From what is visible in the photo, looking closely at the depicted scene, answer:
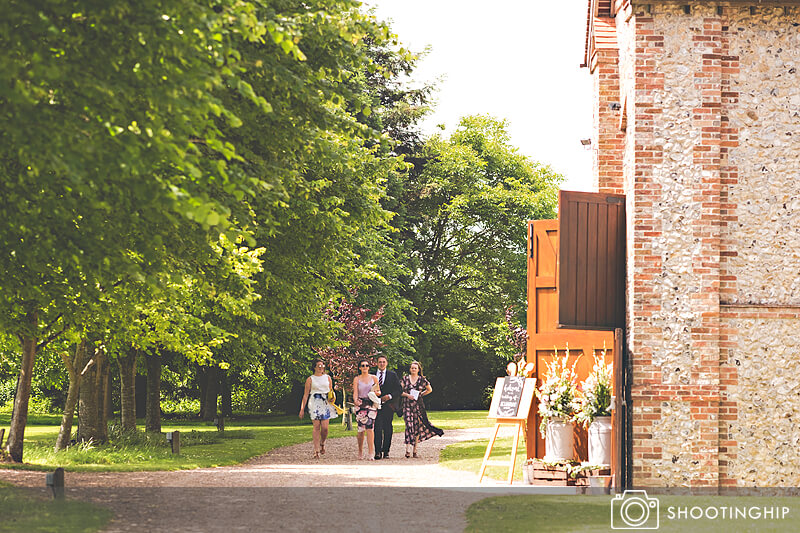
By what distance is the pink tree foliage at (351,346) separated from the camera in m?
31.2

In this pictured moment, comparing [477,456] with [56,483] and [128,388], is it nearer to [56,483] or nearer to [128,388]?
[128,388]

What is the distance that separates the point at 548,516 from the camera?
32.0 feet

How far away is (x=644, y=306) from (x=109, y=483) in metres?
7.47

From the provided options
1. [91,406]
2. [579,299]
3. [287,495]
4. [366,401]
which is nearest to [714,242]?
[579,299]

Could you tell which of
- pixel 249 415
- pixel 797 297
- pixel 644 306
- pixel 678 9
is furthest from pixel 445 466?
pixel 249 415

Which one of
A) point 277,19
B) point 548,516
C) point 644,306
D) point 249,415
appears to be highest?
point 277,19

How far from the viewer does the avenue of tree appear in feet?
25.6

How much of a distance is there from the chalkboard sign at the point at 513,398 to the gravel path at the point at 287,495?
3.32 feet

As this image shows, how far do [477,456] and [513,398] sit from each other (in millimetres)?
5084

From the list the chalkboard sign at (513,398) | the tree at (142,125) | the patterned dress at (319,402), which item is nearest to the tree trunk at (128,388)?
the patterned dress at (319,402)

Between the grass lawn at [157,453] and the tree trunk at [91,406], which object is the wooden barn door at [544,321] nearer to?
the grass lawn at [157,453]

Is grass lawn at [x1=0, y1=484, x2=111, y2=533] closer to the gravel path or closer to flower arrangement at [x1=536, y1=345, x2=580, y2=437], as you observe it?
the gravel path

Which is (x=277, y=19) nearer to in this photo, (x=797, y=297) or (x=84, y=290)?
(x=84, y=290)

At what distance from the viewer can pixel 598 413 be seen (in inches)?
510
